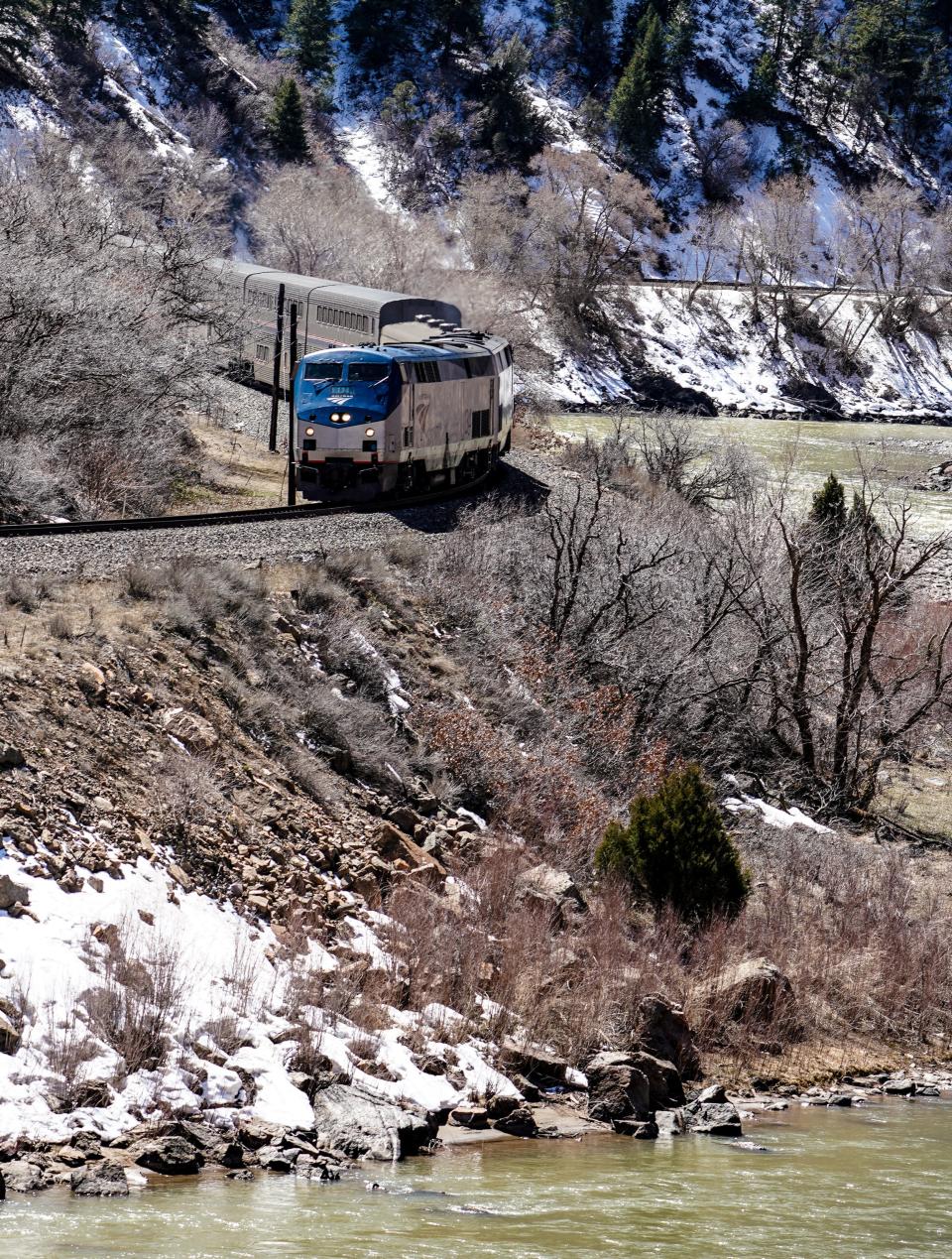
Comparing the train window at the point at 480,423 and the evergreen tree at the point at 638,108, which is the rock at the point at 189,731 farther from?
the evergreen tree at the point at 638,108

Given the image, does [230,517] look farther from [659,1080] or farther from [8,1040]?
[8,1040]

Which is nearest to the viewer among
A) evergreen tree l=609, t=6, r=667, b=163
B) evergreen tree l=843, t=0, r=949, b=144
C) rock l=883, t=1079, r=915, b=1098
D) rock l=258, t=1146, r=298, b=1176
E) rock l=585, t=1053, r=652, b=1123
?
rock l=258, t=1146, r=298, b=1176

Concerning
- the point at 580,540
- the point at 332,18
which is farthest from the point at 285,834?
the point at 332,18

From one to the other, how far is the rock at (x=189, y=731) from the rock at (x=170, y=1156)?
585cm

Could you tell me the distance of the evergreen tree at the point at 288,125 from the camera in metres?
78.7

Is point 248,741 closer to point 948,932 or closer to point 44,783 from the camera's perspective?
point 44,783

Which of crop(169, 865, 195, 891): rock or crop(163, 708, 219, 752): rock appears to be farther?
crop(163, 708, 219, 752): rock

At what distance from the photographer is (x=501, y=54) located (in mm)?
92125

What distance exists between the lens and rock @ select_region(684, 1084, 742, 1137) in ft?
38.7

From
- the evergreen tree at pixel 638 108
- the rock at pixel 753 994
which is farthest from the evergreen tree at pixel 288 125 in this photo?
the rock at pixel 753 994

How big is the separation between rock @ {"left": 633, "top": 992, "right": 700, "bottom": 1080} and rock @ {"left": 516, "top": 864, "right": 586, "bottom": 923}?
5.68 feet

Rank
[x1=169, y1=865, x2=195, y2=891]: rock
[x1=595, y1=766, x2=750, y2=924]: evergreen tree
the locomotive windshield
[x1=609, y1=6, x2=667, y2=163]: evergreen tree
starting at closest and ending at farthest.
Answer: [x1=169, y1=865, x2=195, y2=891]: rock < [x1=595, y1=766, x2=750, y2=924]: evergreen tree < the locomotive windshield < [x1=609, y1=6, x2=667, y2=163]: evergreen tree

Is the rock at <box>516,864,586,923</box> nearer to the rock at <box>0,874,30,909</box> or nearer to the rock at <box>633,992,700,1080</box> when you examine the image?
the rock at <box>633,992,700,1080</box>

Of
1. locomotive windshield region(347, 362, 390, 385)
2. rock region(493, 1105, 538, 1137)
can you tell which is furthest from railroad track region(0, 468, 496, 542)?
rock region(493, 1105, 538, 1137)
